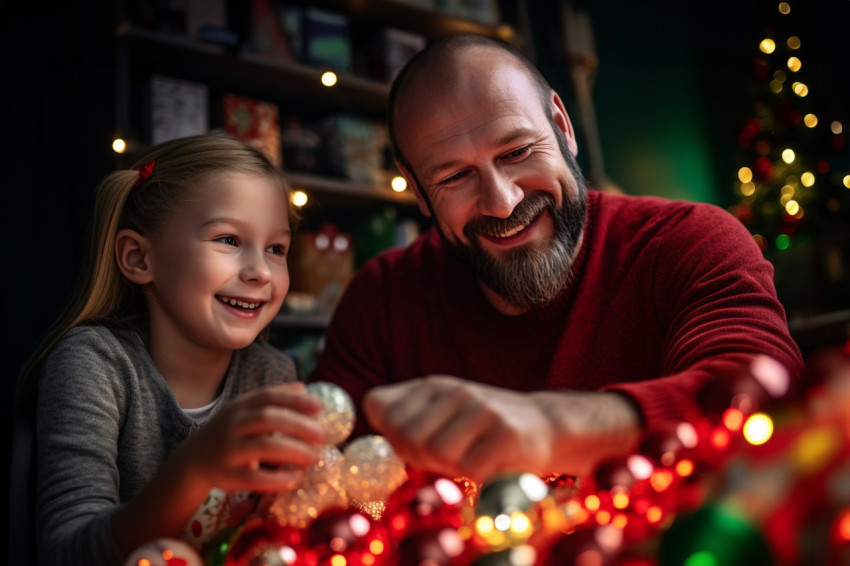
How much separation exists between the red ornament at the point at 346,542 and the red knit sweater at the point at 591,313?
1.56 feet

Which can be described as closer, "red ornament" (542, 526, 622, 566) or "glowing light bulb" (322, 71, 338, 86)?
"red ornament" (542, 526, 622, 566)

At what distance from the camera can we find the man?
44.1 inches

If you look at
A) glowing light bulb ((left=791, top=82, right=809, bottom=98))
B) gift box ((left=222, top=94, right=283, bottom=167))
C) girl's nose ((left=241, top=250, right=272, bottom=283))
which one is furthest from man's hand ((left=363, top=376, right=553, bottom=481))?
glowing light bulb ((left=791, top=82, right=809, bottom=98))

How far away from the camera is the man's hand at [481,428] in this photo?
0.49 m

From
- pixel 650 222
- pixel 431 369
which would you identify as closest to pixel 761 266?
pixel 650 222

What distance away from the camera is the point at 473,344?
136 centimetres

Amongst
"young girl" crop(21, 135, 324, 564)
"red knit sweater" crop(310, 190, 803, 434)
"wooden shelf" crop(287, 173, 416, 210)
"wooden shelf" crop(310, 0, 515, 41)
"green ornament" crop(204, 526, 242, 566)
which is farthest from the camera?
"wooden shelf" crop(310, 0, 515, 41)

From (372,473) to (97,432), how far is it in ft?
1.38

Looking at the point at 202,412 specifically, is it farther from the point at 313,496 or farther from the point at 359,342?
the point at 313,496

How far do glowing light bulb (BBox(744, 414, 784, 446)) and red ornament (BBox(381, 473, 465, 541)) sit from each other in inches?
8.0

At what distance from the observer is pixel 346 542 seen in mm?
486

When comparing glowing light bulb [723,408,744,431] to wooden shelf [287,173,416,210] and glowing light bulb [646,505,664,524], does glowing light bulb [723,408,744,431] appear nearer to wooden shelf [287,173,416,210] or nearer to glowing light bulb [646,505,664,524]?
glowing light bulb [646,505,664,524]

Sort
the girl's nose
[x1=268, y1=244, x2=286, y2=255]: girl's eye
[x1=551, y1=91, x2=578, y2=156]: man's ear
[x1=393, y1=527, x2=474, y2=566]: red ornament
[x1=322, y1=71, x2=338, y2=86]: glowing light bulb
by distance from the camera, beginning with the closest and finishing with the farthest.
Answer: [x1=393, y1=527, x2=474, y2=566]: red ornament
the girl's nose
[x1=268, y1=244, x2=286, y2=255]: girl's eye
[x1=551, y1=91, x2=578, y2=156]: man's ear
[x1=322, y1=71, x2=338, y2=86]: glowing light bulb


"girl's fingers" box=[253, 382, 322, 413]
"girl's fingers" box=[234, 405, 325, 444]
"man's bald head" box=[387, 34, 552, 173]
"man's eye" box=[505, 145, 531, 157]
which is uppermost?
"man's bald head" box=[387, 34, 552, 173]
